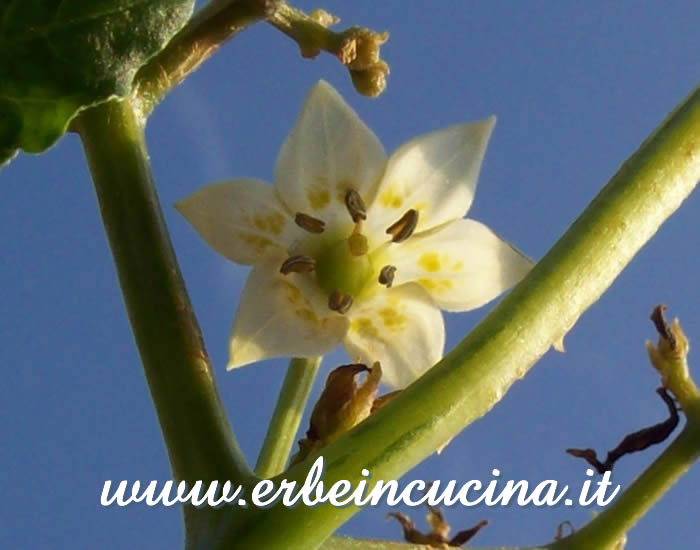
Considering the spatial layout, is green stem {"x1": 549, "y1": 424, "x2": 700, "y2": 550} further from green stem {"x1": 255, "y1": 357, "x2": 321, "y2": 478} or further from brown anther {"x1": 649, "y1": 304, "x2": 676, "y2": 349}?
green stem {"x1": 255, "y1": 357, "x2": 321, "y2": 478}

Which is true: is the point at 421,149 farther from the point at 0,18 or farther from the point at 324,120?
the point at 0,18

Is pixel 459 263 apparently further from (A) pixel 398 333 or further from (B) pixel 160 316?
(B) pixel 160 316

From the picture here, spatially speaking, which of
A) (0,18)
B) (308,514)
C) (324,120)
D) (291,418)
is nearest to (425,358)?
(291,418)

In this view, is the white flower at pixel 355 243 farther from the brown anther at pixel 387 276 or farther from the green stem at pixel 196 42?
the green stem at pixel 196 42

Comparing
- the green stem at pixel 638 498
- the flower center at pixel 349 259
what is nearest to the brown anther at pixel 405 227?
the flower center at pixel 349 259

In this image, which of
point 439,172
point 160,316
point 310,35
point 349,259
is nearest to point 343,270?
point 349,259

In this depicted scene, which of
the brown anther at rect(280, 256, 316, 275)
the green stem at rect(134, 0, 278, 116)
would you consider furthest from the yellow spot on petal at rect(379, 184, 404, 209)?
the green stem at rect(134, 0, 278, 116)

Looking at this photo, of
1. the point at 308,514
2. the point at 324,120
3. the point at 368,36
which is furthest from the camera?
A: the point at 324,120
